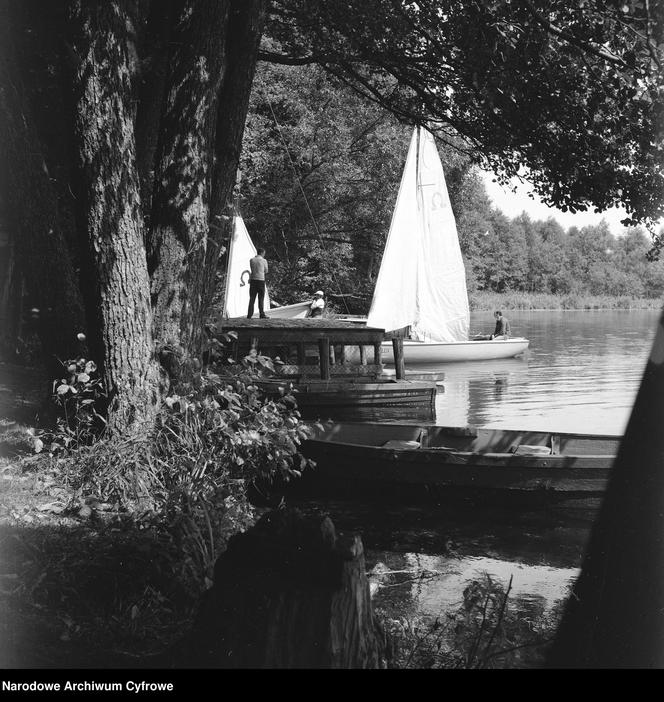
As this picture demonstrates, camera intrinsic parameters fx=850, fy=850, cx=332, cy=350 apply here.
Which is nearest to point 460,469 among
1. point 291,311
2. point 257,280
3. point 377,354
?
point 377,354

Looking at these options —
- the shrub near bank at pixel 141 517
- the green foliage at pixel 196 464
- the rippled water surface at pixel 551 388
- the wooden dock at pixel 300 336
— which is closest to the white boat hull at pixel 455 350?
the rippled water surface at pixel 551 388

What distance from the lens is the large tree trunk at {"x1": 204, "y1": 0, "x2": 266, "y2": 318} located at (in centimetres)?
741

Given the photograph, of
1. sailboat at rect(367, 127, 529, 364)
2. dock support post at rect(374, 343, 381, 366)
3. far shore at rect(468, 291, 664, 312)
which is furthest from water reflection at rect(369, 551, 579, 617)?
far shore at rect(468, 291, 664, 312)

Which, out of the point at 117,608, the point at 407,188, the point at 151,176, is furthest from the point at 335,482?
the point at 407,188

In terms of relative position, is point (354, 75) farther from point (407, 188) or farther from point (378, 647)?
point (407, 188)

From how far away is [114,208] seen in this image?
645cm

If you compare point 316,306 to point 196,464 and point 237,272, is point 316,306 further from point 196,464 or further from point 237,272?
point 196,464

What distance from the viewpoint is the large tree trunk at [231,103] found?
7.41 m

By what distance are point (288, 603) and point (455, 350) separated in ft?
92.6

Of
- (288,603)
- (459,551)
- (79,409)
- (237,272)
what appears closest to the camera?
(288,603)

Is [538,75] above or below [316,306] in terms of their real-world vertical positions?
above

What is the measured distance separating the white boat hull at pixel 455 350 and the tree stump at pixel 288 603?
24597 millimetres

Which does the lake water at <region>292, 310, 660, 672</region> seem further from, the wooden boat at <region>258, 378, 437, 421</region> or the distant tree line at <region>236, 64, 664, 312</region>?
the distant tree line at <region>236, 64, 664, 312</region>
